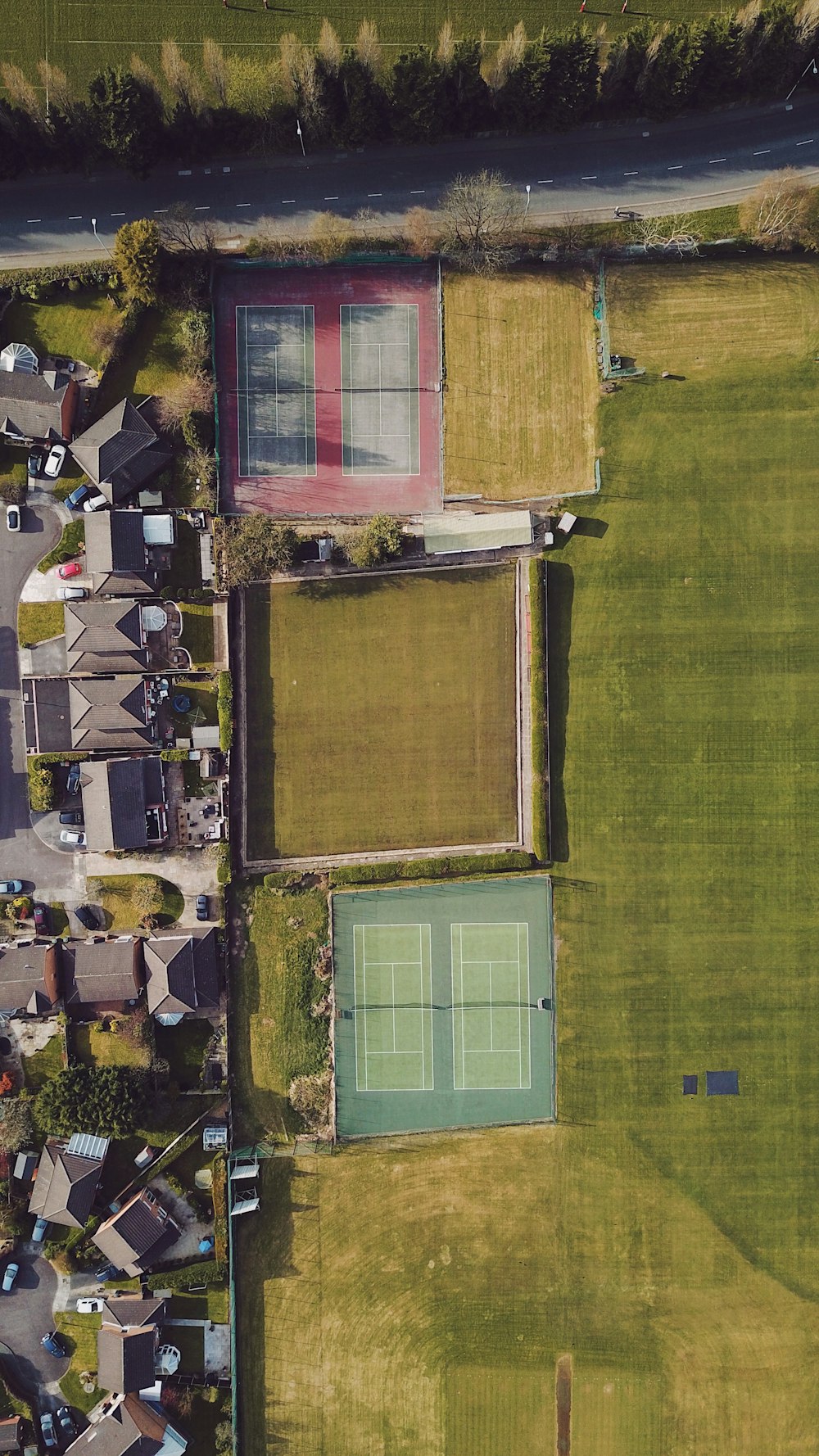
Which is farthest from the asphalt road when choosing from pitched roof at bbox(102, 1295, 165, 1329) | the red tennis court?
pitched roof at bbox(102, 1295, 165, 1329)

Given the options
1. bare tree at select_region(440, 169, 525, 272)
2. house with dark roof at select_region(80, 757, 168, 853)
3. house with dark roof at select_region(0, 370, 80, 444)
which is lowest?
house with dark roof at select_region(80, 757, 168, 853)

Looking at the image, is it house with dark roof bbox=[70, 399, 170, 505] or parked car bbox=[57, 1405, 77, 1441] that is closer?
house with dark roof bbox=[70, 399, 170, 505]

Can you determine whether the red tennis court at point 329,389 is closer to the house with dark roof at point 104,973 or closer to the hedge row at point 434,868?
the hedge row at point 434,868

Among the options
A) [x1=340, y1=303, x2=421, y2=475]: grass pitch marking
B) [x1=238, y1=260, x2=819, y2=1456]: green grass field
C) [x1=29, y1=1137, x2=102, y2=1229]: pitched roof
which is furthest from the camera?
[x1=238, y1=260, x2=819, y2=1456]: green grass field

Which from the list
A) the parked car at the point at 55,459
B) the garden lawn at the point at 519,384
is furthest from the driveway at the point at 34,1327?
the garden lawn at the point at 519,384

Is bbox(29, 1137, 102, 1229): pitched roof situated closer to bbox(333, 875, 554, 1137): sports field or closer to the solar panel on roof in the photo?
the solar panel on roof

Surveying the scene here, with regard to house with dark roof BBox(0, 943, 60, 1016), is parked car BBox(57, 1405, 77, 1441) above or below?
below

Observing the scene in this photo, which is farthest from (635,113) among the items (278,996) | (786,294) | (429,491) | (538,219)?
(278,996)
